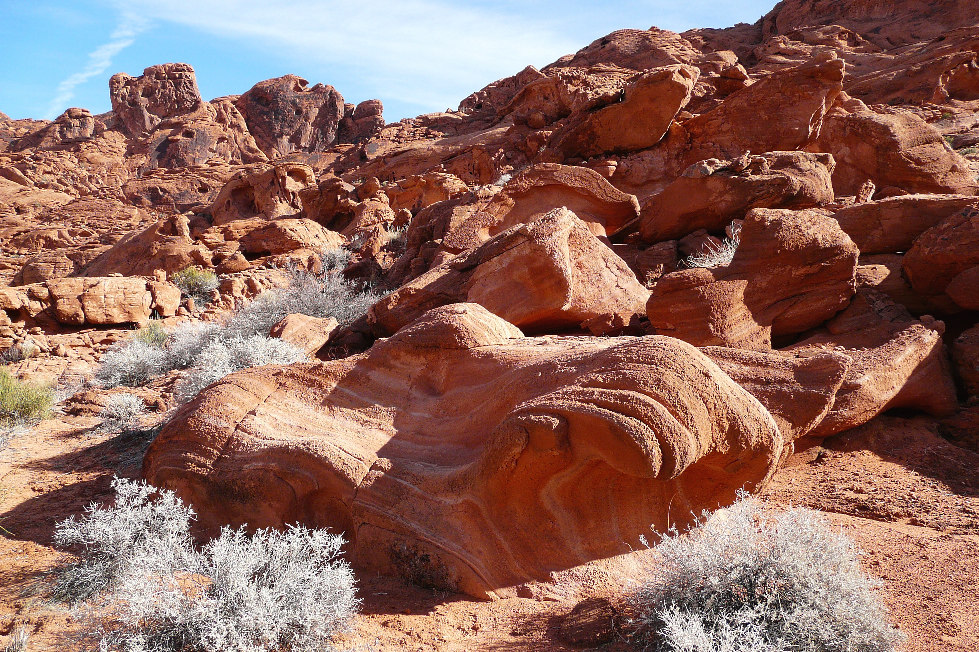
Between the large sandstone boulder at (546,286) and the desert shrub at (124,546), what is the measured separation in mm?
3468

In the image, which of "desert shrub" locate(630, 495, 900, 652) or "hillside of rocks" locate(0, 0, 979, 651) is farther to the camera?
"hillside of rocks" locate(0, 0, 979, 651)

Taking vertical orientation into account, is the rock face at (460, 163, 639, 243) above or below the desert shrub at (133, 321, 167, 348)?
above

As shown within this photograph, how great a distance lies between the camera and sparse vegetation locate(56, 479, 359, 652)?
2.73m

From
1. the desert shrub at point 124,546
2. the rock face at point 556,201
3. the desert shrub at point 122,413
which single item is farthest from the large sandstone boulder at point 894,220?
the desert shrub at point 122,413

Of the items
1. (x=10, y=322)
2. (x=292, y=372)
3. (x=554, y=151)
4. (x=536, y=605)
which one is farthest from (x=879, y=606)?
(x=10, y=322)

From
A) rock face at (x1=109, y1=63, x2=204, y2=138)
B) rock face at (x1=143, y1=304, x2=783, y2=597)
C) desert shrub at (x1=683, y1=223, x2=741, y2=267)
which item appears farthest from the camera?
rock face at (x1=109, y1=63, x2=204, y2=138)

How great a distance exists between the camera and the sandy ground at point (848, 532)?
2832 millimetres

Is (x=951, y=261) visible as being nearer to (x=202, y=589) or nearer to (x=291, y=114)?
(x=202, y=589)

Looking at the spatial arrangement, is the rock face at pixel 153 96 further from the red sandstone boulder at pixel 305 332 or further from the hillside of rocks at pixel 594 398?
the red sandstone boulder at pixel 305 332

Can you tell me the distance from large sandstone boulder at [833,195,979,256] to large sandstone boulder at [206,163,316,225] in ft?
60.1

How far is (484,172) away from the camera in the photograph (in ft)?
76.3

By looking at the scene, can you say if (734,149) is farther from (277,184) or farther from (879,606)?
(277,184)

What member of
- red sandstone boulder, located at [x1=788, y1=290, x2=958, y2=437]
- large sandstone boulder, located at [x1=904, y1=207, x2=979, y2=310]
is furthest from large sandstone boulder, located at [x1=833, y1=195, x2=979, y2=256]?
red sandstone boulder, located at [x1=788, y1=290, x2=958, y2=437]

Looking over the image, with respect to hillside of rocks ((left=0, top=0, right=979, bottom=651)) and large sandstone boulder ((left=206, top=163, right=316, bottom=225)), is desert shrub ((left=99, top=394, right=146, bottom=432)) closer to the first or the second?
hillside of rocks ((left=0, top=0, right=979, bottom=651))
